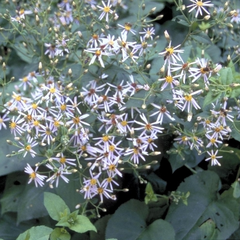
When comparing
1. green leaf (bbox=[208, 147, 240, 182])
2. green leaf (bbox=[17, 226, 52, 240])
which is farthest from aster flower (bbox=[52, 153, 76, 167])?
green leaf (bbox=[208, 147, 240, 182])

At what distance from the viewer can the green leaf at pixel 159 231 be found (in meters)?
1.50

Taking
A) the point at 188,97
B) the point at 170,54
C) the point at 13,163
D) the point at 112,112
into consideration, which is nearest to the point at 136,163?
the point at 112,112

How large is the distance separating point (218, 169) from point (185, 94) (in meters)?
0.65

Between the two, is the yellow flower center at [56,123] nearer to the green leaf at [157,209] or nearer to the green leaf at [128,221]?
the green leaf at [128,221]

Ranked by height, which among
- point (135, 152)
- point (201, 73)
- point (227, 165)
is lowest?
point (227, 165)

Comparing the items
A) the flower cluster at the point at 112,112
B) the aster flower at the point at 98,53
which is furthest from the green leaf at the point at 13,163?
the aster flower at the point at 98,53

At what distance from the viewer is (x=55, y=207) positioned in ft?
4.56

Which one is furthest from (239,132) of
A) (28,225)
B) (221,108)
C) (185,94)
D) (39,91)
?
(28,225)

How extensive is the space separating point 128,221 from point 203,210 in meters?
0.33

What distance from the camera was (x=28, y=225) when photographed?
1.69 meters

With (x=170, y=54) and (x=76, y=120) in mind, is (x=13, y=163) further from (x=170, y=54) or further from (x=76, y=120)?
(x=170, y=54)

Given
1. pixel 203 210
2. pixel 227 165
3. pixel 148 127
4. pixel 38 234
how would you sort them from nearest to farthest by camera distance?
pixel 38 234 < pixel 148 127 < pixel 203 210 < pixel 227 165

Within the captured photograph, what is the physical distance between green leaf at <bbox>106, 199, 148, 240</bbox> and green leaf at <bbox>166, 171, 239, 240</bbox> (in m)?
0.11

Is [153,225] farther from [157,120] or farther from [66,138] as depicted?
[66,138]
